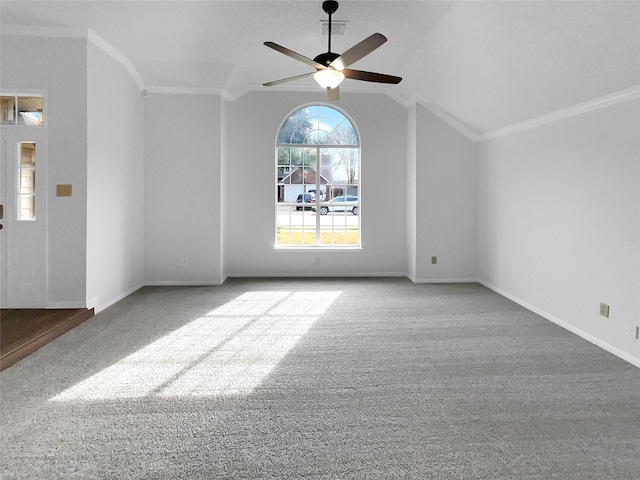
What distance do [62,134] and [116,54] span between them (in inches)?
51.0

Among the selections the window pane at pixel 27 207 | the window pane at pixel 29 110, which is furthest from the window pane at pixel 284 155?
the window pane at pixel 27 207

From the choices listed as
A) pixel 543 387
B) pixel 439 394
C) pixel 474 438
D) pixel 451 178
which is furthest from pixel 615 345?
pixel 451 178

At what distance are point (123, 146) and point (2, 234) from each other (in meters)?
1.67

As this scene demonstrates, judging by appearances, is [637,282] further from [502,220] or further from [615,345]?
[502,220]

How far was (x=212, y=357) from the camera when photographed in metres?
3.31

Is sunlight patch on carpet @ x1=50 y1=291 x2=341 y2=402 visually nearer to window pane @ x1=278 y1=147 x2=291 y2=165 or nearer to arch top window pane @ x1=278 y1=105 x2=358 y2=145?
window pane @ x1=278 y1=147 x2=291 y2=165

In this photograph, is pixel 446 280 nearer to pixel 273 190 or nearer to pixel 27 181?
pixel 273 190

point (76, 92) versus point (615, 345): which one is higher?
point (76, 92)

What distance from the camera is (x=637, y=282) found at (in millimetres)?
3213

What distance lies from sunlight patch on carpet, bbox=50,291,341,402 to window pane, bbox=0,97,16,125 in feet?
8.91

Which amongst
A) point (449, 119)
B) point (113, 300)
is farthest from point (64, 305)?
point (449, 119)

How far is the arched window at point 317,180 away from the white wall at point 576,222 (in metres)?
2.29

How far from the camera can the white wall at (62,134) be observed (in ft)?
13.6

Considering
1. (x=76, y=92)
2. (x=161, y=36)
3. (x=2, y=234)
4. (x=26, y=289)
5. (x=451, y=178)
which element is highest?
(x=161, y=36)
